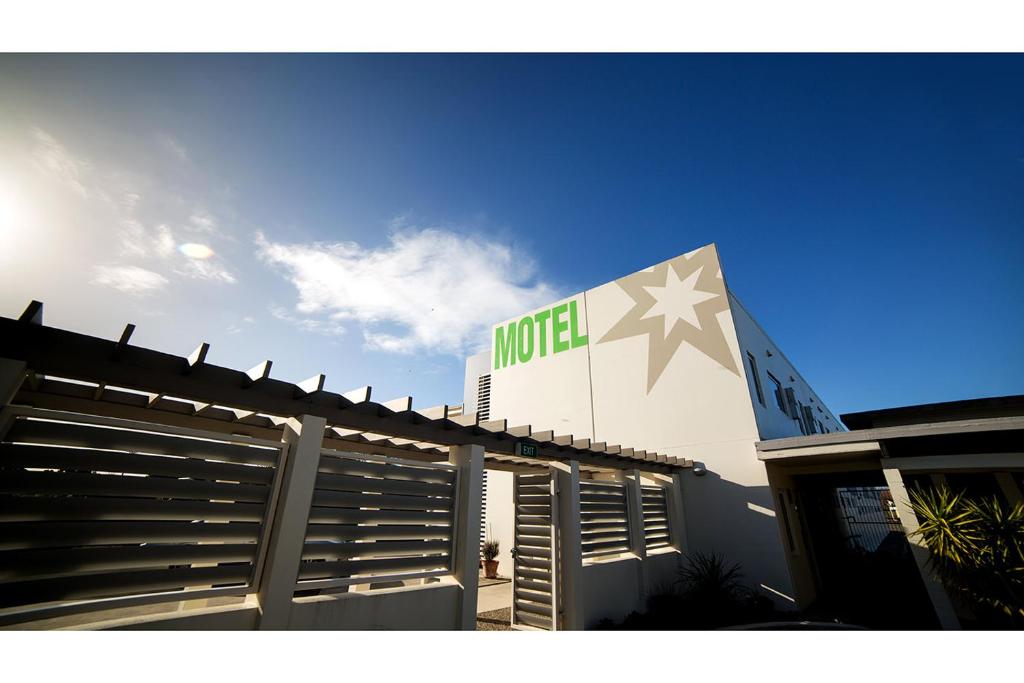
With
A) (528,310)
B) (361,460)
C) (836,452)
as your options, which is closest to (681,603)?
(836,452)

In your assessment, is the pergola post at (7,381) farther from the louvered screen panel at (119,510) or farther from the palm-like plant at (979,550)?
the palm-like plant at (979,550)

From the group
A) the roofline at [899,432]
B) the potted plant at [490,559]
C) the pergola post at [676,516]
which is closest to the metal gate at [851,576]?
the pergola post at [676,516]

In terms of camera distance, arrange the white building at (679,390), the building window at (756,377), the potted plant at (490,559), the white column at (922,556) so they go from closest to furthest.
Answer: the white column at (922,556) → the white building at (679,390) → the building window at (756,377) → the potted plant at (490,559)

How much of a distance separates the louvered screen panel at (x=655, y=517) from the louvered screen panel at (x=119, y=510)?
7438 mm

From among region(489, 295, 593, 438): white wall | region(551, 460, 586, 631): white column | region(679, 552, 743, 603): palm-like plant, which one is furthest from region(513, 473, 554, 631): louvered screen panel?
region(489, 295, 593, 438): white wall

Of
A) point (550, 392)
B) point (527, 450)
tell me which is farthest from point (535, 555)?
point (550, 392)

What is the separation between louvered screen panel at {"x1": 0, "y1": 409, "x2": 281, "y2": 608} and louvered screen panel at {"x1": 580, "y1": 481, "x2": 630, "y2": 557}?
5.31 m

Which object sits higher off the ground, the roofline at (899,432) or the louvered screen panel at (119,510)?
the roofline at (899,432)

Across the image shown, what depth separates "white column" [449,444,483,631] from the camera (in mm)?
4609

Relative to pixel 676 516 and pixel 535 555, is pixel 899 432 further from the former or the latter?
pixel 535 555

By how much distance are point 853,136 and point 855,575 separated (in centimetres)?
1311

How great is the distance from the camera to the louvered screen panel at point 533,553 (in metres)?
6.41

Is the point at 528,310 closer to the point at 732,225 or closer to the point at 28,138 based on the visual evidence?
the point at 732,225
